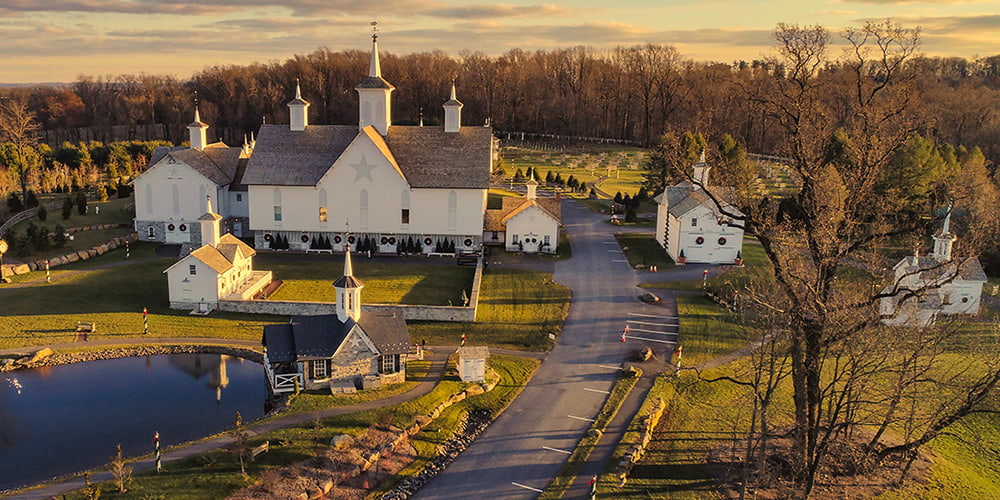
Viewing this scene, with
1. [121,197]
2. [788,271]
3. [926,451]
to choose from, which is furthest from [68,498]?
[121,197]

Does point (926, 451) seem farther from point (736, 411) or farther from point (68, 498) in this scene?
point (68, 498)

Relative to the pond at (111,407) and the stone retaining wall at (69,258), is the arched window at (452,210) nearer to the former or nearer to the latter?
the pond at (111,407)

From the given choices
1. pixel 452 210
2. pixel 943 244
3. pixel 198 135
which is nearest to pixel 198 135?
pixel 198 135

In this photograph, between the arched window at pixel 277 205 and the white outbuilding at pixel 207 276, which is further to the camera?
the arched window at pixel 277 205

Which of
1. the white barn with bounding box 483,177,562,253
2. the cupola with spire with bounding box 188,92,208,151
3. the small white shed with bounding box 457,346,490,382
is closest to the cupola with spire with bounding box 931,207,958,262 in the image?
the white barn with bounding box 483,177,562,253

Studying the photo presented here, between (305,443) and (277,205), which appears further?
(277,205)

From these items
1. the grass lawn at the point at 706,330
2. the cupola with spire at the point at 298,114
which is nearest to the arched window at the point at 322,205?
the cupola with spire at the point at 298,114

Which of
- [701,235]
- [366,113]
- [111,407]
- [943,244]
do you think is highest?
[366,113]

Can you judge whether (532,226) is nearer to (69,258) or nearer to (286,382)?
(286,382)
